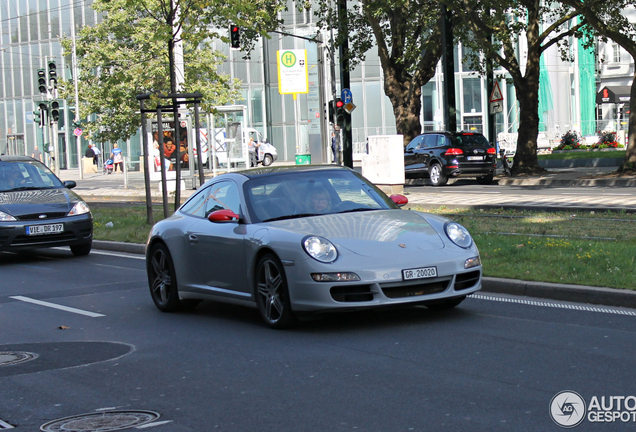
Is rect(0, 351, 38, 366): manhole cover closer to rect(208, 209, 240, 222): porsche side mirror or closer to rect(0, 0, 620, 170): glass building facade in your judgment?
rect(208, 209, 240, 222): porsche side mirror

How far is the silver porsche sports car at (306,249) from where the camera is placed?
704cm

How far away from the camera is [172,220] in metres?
9.05

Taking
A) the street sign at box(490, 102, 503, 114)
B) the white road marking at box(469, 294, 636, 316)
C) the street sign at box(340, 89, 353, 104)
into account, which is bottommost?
the white road marking at box(469, 294, 636, 316)

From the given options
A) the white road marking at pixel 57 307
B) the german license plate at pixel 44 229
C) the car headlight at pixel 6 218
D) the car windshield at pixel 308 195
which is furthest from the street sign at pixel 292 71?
the car windshield at pixel 308 195

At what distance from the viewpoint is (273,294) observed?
7.46 m

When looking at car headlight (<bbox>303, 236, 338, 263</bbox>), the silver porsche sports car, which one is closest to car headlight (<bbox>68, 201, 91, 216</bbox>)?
the silver porsche sports car

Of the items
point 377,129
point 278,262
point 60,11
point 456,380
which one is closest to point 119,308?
point 278,262

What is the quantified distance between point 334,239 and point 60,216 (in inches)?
315

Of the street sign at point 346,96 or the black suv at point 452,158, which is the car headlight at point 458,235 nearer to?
the black suv at point 452,158

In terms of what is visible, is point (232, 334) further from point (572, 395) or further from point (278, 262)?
point (572, 395)

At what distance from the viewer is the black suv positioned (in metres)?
28.0

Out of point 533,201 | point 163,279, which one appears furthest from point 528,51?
point 163,279

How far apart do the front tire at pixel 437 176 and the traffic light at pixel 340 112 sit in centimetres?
641

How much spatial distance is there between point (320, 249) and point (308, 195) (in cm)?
108
